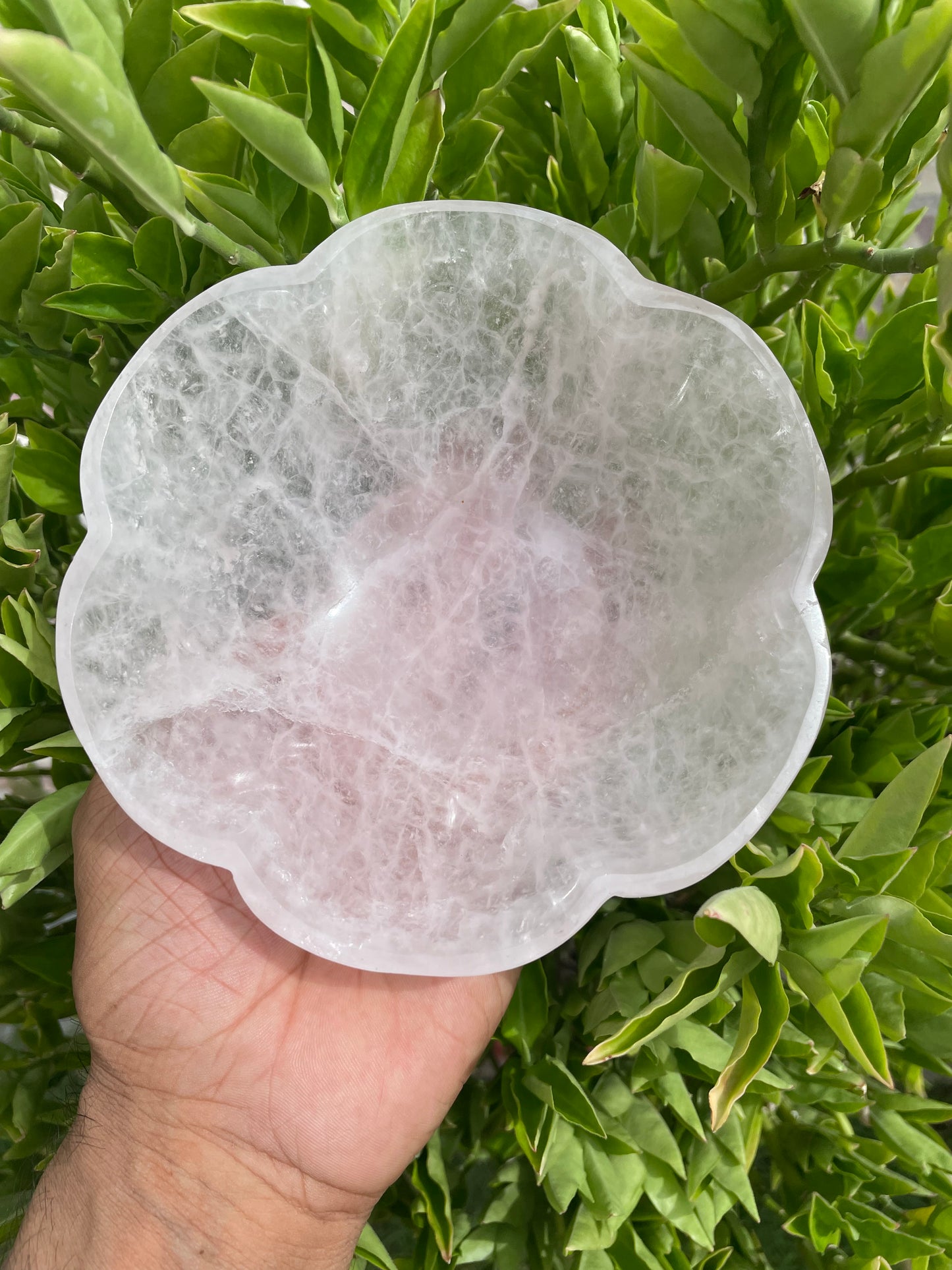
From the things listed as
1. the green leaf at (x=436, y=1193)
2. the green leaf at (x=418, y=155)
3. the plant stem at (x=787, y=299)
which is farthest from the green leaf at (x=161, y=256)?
the green leaf at (x=436, y=1193)

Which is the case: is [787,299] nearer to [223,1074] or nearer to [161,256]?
[161,256]

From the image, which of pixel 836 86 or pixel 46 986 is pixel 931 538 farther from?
pixel 46 986

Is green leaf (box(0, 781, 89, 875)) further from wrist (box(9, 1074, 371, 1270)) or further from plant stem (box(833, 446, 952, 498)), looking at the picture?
plant stem (box(833, 446, 952, 498))

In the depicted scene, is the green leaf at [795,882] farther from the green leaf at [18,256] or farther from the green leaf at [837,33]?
the green leaf at [18,256]

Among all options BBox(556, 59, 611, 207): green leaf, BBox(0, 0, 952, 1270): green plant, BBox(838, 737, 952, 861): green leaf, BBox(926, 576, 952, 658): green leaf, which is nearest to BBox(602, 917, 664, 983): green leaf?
BBox(0, 0, 952, 1270): green plant

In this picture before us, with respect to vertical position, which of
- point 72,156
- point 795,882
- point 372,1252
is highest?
point 72,156

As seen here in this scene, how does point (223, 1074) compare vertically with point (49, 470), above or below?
below

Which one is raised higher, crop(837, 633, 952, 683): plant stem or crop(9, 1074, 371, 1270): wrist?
crop(837, 633, 952, 683): plant stem

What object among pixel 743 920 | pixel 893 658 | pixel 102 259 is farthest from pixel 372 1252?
pixel 102 259
